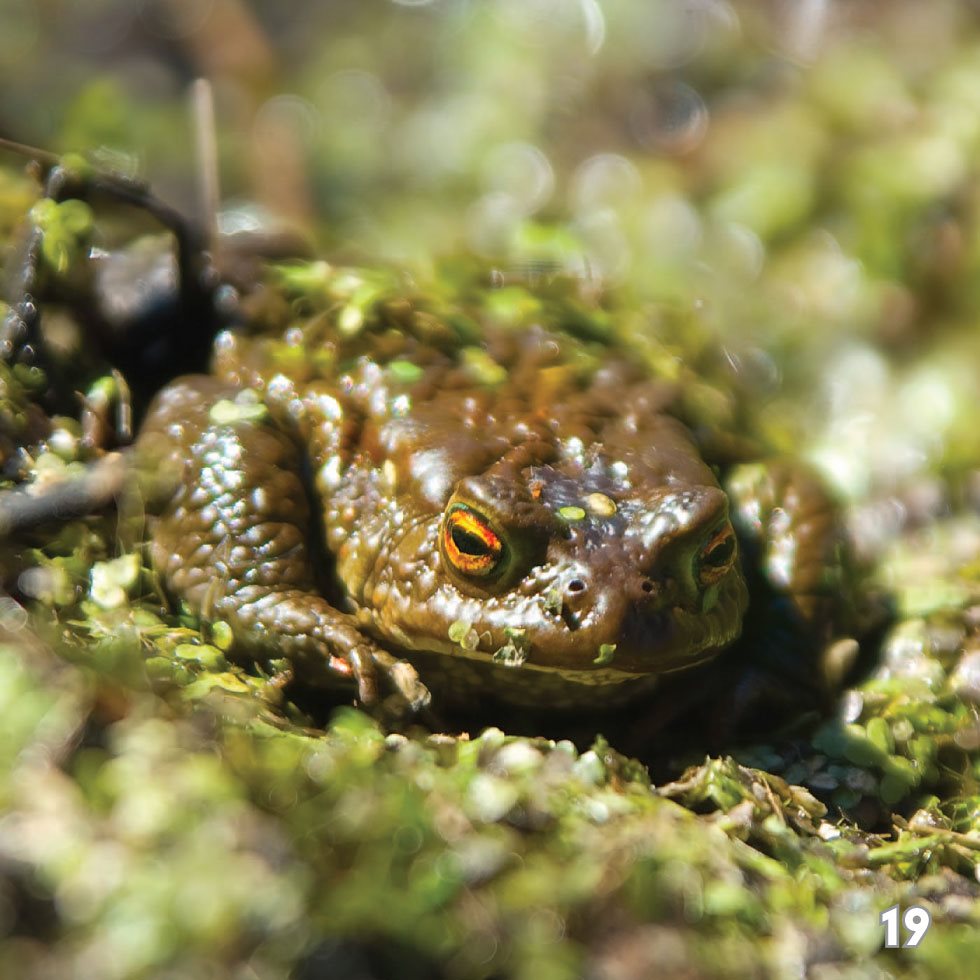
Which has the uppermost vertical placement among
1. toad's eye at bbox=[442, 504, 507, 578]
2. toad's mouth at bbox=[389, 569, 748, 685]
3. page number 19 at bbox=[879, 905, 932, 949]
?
toad's eye at bbox=[442, 504, 507, 578]

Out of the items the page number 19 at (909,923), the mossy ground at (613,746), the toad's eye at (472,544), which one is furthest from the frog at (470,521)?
the page number 19 at (909,923)

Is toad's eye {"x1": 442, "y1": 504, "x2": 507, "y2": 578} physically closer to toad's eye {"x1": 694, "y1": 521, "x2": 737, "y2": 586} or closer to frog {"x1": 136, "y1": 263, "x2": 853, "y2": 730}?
frog {"x1": 136, "y1": 263, "x2": 853, "y2": 730}

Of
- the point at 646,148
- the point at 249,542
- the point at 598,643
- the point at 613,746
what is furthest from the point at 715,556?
the point at 646,148

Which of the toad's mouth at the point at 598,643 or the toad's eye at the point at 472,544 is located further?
the toad's eye at the point at 472,544

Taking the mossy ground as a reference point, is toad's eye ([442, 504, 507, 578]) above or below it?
above

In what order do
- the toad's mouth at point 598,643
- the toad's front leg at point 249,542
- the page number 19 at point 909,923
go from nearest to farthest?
the page number 19 at point 909,923 < the toad's mouth at point 598,643 < the toad's front leg at point 249,542

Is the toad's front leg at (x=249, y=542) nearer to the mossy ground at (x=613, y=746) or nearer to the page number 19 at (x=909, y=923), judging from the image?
the mossy ground at (x=613, y=746)

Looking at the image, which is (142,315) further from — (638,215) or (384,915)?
(638,215)

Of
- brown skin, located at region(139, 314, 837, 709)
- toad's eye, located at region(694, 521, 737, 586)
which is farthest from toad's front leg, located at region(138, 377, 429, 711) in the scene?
toad's eye, located at region(694, 521, 737, 586)

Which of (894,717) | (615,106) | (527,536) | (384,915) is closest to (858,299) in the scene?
(615,106)
